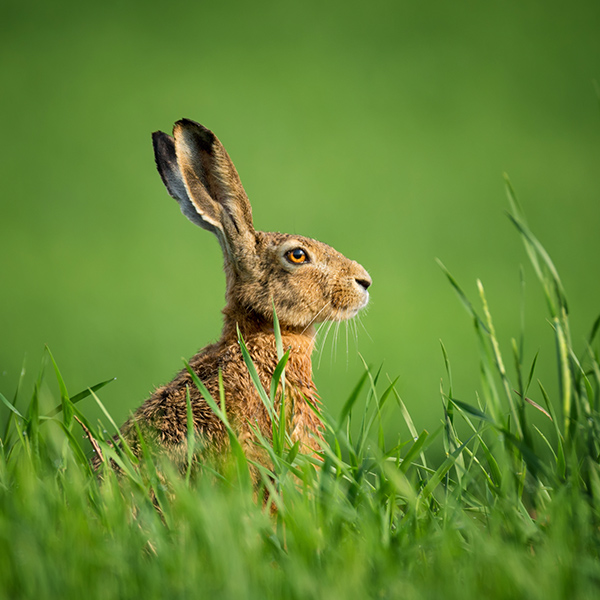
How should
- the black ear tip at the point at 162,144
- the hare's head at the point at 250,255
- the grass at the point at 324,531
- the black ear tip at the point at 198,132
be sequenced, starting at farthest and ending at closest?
the black ear tip at the point at 162,144, the hare's head at the point at 250,255, the black ear tip at the point at 198,132, the grass at the point at 324,531

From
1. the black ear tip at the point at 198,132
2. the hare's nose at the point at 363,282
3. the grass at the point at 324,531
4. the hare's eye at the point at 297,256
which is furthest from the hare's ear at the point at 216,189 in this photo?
the grass at the point at 324,531

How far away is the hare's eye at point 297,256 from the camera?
Result: 8.91 feet

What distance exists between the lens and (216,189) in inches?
107

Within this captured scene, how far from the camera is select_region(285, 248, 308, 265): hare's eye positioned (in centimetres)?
271

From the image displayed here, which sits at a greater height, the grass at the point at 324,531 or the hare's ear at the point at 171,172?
the hare's ear at the point at 171,172

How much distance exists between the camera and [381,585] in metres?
1.18

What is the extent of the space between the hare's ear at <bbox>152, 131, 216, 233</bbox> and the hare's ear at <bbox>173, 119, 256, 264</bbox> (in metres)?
0.06

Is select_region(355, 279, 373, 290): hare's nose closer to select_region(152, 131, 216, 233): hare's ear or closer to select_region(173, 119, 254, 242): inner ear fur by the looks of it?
select_region(173, 119, 254, 242): inner ear fur

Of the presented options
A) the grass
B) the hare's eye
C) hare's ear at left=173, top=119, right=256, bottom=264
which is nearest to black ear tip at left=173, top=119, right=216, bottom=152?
hare's ear at left=173, top=119, right=256, bottom=264

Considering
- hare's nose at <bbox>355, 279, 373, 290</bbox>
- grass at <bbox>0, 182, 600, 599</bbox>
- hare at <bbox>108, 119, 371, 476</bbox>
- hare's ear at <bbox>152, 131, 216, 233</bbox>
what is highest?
hare's ear at <bbox>152, 131, 216, 233</bbox>

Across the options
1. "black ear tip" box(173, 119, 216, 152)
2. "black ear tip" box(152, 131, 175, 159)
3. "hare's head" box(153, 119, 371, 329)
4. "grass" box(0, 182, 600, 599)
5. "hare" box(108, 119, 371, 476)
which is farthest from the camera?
"black ear tip" box(152, 131, 175, 159)

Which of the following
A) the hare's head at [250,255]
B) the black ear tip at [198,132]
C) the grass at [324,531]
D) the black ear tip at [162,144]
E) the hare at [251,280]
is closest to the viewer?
the grass at [324,531]

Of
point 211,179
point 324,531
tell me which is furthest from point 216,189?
point 324,531

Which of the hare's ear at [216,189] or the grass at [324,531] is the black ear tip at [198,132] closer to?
the hare's ear at [216,189]
